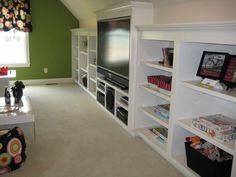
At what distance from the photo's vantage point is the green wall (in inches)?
238

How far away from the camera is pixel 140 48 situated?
3033mm

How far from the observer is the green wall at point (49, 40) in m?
6.05

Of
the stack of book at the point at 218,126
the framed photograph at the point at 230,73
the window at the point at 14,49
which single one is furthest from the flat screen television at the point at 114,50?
the window at the point at 14,49

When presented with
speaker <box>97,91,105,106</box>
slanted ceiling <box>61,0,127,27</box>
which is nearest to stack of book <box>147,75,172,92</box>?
speaker <box>97,91,105,106</box>

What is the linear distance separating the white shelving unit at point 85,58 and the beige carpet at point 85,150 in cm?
103

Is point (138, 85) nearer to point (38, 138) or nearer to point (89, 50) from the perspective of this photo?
point (38, 138)

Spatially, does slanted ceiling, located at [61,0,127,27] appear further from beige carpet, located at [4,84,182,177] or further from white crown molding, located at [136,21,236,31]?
beige carpet, located at [4,84,182,177]

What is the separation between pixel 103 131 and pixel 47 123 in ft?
2.80


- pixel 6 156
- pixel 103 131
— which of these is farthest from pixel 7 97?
pixel 103 131

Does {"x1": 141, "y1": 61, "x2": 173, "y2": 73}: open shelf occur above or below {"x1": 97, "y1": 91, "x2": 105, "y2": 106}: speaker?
above

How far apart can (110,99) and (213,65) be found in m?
1.95

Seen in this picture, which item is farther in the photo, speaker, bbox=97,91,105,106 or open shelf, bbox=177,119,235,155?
speaker, bbox=97,91,105,106

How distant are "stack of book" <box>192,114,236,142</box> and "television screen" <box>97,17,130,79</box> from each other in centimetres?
128

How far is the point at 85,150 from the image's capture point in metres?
2.83
